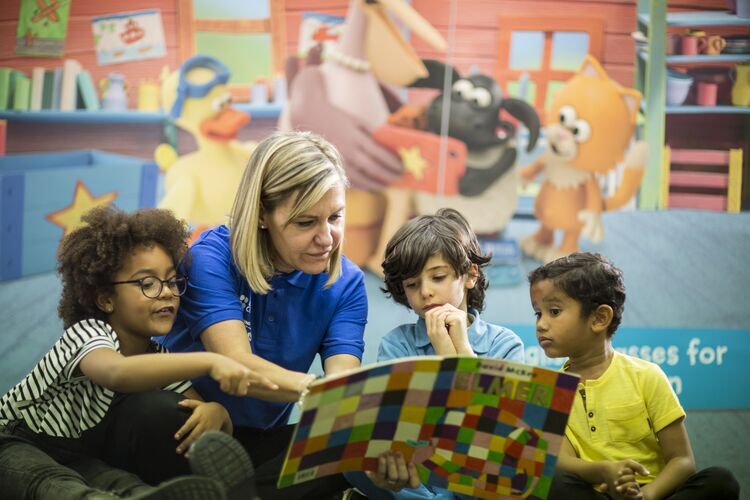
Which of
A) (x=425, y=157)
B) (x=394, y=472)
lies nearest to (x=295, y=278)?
(x=394, y=472)

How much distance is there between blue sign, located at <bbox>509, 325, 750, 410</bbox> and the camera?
255cm

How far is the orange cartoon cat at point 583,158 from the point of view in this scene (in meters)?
2.58

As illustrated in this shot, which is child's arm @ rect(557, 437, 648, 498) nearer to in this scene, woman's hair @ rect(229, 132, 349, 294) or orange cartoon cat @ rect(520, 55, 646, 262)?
woman's hair @ rect(229, 132, 349, 294)

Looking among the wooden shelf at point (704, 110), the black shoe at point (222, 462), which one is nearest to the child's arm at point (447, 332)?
the black shoe at point (222, 462)

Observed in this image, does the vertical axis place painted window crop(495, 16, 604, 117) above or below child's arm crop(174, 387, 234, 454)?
above

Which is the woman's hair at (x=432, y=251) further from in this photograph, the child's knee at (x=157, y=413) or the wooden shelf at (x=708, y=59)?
the wooden shelf at (x=708, y=59)

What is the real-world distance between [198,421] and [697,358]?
1.71m

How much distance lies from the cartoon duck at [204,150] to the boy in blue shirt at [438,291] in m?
1.06

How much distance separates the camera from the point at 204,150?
260 cm

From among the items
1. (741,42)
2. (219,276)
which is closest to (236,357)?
(219,276)

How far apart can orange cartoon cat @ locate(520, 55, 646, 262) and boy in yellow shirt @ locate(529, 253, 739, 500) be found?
97 centimetres

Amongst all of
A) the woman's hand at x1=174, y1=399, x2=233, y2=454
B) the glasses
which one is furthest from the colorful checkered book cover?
the glasses

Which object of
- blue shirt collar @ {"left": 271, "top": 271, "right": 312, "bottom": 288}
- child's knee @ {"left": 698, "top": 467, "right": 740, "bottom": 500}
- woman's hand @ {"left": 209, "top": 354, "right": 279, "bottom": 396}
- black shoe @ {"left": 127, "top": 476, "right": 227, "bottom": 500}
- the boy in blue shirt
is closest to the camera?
black shoe @ {"left": 127, "top": 476, "right": 227, "bottom": 500}

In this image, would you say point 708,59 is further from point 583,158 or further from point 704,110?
point 583,158
